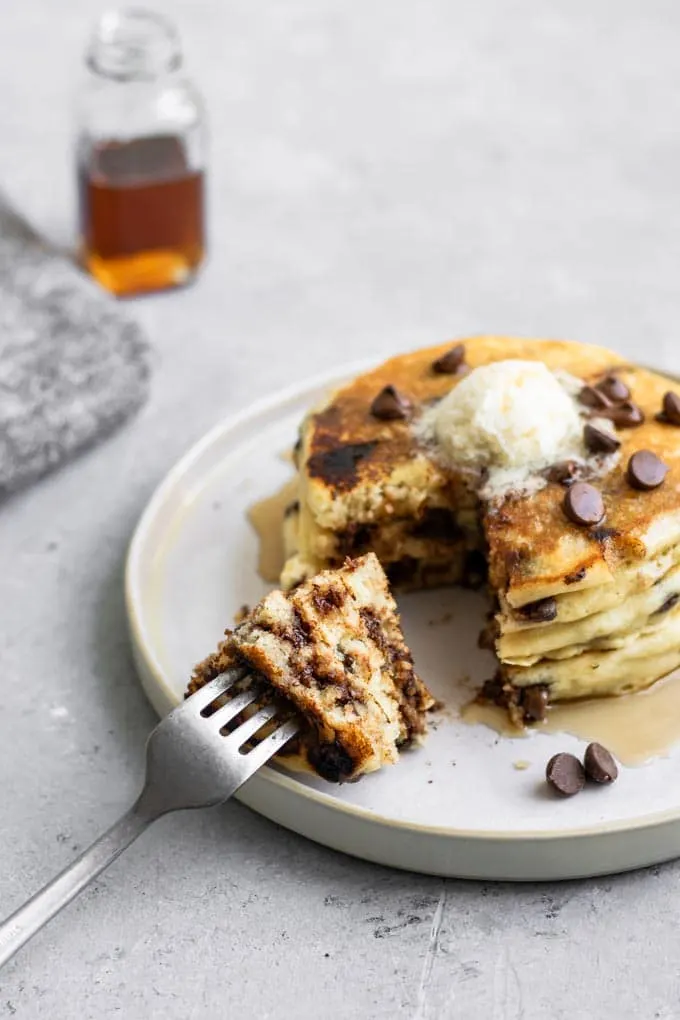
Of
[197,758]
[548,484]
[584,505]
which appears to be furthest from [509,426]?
[197,758]

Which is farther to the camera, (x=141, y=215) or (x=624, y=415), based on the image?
(x=141, y=215)

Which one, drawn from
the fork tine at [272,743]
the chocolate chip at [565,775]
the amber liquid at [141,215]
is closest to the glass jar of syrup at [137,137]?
the amber liquid at [141,215]

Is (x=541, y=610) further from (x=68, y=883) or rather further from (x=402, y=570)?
(x=68, y=883)

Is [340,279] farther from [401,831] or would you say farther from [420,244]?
[401,831]

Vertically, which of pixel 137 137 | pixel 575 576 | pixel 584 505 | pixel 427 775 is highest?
pixel 137 137

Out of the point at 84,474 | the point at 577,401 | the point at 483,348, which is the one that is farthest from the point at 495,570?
the point at 84,474

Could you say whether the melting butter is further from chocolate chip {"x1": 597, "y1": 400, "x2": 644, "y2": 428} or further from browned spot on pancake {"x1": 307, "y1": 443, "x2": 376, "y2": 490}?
chocolate chip {"x1": 597, "y1": 400, "x2": 644, "y2": 428}
